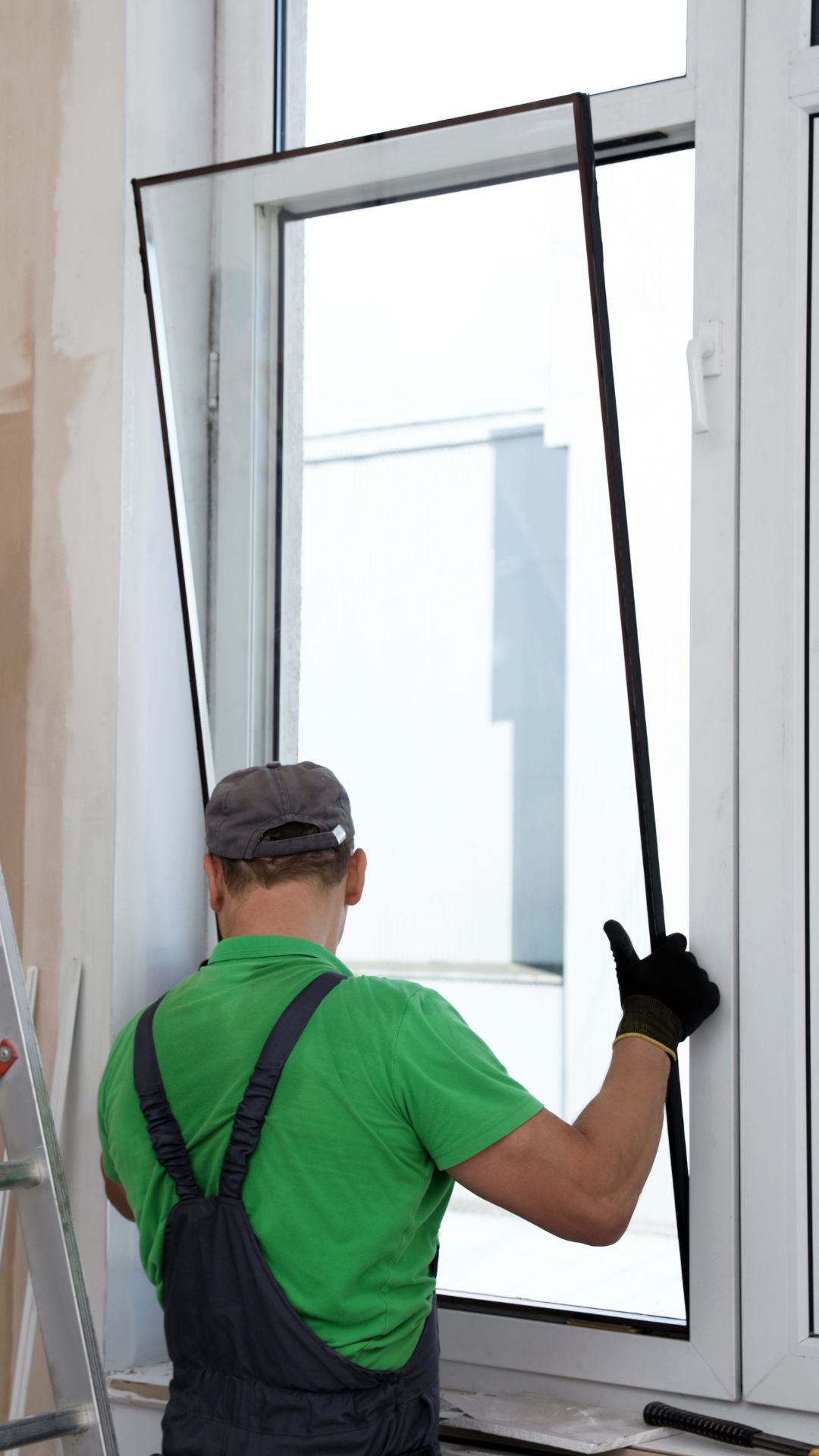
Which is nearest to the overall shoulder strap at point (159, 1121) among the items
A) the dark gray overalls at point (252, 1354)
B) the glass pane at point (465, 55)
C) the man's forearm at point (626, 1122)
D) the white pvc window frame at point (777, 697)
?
the dark gray overalls at point (252, 1354)

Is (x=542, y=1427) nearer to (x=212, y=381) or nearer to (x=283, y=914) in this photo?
(x=283, y=914)

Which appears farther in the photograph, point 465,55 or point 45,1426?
point 465,55

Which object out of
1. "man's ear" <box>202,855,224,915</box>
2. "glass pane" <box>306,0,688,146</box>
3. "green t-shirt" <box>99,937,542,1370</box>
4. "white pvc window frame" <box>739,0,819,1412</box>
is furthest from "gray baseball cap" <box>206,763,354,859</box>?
"glass pane" <box>306,0,688,146</box>

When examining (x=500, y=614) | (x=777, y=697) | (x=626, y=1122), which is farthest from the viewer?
(x=500, y=614)

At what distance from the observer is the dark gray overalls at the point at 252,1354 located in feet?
4.46

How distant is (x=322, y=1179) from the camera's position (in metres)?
1.37

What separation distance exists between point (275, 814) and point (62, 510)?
2.35 ft

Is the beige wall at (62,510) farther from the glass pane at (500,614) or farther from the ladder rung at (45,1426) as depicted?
the ladder rung at (45,1426)

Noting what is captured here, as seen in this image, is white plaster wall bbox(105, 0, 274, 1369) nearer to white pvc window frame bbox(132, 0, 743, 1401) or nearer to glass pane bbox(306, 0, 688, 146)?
glass pane bbox(306, 0, 688, 146)

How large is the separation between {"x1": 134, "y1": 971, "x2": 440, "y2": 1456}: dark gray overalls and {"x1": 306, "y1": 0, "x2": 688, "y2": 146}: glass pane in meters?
1.24

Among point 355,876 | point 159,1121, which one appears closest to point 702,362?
point 355,876

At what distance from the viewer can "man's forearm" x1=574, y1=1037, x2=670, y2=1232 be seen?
54.8 inches

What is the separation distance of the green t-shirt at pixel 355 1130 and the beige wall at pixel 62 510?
1.86ft

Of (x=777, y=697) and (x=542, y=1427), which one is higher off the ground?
(x=777, y=697)
